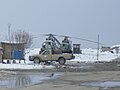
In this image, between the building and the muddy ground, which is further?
the building

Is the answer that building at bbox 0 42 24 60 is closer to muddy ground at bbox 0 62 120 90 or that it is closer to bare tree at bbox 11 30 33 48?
muddy ground at bbox 0 62 120 90

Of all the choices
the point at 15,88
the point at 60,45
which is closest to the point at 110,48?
the point at 60,45

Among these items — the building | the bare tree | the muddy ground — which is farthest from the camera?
the bare tree

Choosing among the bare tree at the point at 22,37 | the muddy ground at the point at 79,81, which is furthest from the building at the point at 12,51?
the bare tree at the point at 22,37

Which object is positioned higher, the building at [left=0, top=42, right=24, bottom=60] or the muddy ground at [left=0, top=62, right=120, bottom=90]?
the building at [left=0, top=42, right=24, bottom=60]

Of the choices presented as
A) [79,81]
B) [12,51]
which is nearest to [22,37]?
[12,51]

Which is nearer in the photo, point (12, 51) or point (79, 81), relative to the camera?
point (79, 81)

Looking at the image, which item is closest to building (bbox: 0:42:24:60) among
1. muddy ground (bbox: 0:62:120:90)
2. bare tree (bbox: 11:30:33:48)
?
muddy ground (bbox: 0:62:120:90)

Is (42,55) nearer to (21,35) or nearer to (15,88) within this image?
→ (15,88)

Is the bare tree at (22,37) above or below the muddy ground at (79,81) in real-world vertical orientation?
above

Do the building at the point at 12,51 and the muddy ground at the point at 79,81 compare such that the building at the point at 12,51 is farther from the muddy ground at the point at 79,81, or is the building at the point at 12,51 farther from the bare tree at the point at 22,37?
the bare tree at the point at 22,37

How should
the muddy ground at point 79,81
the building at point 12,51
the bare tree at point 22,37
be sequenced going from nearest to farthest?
the muddy ground at point 79,81 → the building at point 12,51 → the bare tree at point 22,37

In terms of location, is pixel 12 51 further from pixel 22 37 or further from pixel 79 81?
pixel 22 37

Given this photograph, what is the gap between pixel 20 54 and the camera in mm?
44031
